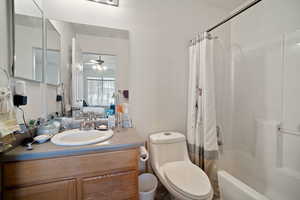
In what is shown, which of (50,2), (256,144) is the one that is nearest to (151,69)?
(50,2)

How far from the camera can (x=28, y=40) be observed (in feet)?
3.44

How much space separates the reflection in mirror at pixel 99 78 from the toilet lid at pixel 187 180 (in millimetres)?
956

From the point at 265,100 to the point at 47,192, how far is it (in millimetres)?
2059

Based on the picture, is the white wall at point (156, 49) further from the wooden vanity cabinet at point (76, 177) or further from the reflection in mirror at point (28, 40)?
the wooden vanity cabinet at point (76, 177)

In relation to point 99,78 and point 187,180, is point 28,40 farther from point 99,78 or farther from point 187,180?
point 187,180

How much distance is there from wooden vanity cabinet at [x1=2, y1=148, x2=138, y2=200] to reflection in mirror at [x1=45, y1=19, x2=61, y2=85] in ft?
2.62

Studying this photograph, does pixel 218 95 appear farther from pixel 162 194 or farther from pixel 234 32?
pixel 162 194

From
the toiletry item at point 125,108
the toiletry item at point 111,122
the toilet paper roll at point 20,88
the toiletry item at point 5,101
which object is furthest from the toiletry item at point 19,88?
the toiletry item at point 125,108

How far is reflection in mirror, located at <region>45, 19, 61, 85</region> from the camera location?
126 centimetres

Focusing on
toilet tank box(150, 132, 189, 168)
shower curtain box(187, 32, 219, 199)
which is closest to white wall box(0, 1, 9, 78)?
toilet tank box(150, 132, 189, 168)

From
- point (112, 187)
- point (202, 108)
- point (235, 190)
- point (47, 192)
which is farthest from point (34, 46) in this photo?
point (235, 190)

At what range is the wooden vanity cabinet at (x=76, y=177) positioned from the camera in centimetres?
76

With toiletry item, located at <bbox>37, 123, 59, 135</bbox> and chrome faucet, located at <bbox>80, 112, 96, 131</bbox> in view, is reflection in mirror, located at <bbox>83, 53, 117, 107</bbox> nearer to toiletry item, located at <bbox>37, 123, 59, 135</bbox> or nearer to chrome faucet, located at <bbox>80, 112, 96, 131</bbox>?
chrome faucet, located at <bbox>80, 112, 96, 131</bbox>

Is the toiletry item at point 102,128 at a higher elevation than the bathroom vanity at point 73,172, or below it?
higher
